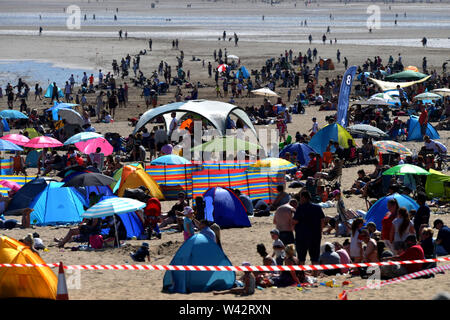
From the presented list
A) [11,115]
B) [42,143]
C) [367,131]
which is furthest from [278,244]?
[11,115]

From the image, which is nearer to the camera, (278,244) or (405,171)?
(278,244)

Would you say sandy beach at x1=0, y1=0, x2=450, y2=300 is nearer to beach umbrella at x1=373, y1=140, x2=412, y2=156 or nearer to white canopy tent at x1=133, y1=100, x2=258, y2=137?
beach umbrella at x1=373, y1=140, x2=412, y2=156

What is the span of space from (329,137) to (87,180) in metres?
8.69

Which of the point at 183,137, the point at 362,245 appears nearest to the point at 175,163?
the point at 183,137

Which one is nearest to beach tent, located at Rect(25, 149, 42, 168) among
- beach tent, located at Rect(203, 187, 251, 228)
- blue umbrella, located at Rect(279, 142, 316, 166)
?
blue umbrella, located at Rect(279, 142, 316, 166)

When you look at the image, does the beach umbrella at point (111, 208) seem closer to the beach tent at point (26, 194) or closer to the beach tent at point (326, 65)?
the beach tent at point (26, 194)

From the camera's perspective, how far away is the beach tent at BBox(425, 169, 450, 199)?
1644 cm

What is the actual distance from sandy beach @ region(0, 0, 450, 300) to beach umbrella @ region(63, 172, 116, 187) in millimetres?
958

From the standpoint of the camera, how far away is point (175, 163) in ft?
59.3

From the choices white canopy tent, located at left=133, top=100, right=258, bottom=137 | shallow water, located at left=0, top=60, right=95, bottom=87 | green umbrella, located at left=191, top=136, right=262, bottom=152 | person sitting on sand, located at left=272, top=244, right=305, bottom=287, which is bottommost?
person sitting on sand, located at left=272, top=244, right=305, bottom=287

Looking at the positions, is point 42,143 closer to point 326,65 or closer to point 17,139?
point 17,139

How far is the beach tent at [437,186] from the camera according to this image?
53.9ft

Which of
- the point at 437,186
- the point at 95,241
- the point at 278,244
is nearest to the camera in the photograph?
the point at 278,244

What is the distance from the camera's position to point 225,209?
15.1 metres
